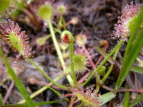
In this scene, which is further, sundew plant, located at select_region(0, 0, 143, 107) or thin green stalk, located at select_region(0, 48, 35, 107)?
sundew plant, located at select_region(0, 0, 143, 107)

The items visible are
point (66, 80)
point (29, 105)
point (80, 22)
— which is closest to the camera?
point (29, 105)

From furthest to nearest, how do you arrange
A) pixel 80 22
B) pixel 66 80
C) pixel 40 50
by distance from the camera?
pixel 80 22 → pixel 40 50 → pixel 66 80

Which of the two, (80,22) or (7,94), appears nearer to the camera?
(7,94)

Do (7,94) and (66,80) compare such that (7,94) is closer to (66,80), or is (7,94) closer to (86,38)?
(66,80)

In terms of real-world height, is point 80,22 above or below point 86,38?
above

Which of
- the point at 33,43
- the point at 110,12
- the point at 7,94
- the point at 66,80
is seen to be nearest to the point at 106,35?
the point at 110,12

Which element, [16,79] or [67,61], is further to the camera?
[67,61]

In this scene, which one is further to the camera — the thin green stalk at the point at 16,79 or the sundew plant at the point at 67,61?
the sundew plant at the point at 67,61

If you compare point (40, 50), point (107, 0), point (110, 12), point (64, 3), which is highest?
point (64, 3)
